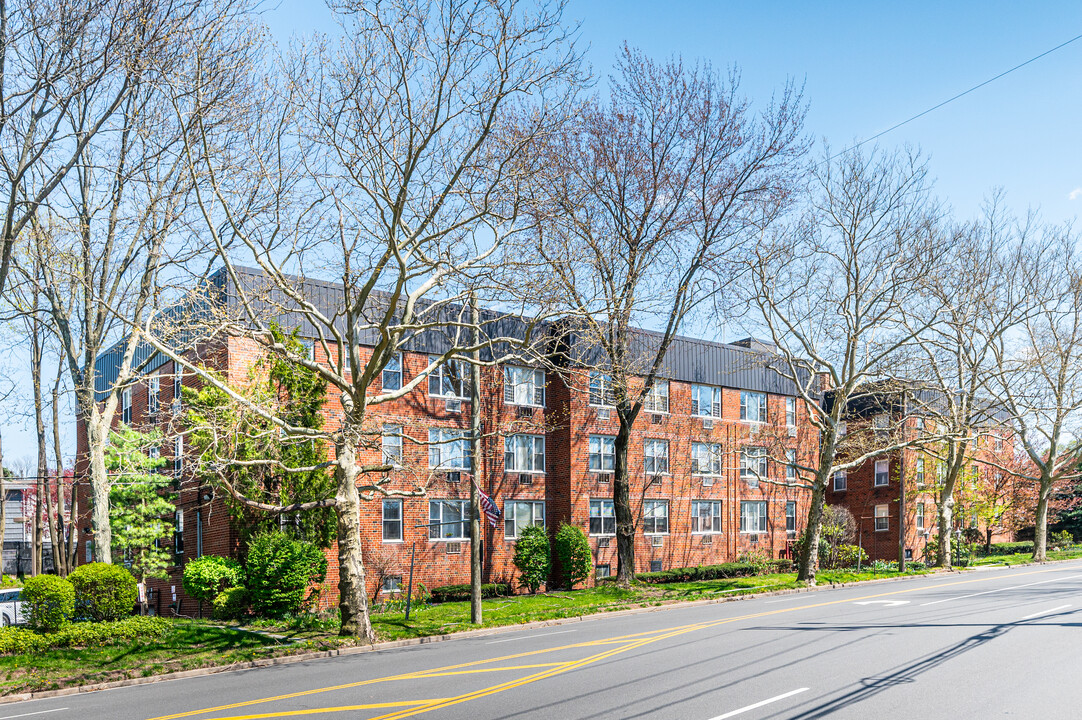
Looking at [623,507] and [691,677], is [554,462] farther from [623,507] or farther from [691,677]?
[691,677]

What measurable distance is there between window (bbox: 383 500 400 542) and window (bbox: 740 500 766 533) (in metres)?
19.4

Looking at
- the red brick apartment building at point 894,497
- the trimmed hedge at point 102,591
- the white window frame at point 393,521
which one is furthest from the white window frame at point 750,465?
the trimmed hedge at point 102,591

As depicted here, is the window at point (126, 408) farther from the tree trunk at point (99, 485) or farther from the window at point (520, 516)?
the window at point (520, 516)

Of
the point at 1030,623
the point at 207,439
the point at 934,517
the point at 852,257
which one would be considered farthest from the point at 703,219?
the point at 934,517

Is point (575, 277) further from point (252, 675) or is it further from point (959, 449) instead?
point (959, 449)

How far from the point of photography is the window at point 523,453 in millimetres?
33812

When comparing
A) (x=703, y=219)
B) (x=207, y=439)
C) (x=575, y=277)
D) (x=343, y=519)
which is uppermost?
(x=703, y=219)

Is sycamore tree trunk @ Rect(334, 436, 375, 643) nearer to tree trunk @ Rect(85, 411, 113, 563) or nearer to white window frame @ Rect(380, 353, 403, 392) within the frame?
tree trunk @ Rect(85, 411, 113, 563)

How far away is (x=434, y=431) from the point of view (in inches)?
1243

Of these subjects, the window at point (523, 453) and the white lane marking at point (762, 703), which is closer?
the white lane marking at point (762, 703)

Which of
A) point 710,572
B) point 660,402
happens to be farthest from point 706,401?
point 710,572

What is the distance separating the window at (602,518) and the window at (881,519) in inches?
949

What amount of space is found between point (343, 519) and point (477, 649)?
168 inches

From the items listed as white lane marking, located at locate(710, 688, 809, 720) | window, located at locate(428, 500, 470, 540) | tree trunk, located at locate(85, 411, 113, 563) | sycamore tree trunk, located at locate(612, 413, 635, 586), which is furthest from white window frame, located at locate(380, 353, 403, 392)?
white lane marking, located at locate(710, 688, 809, 720)
